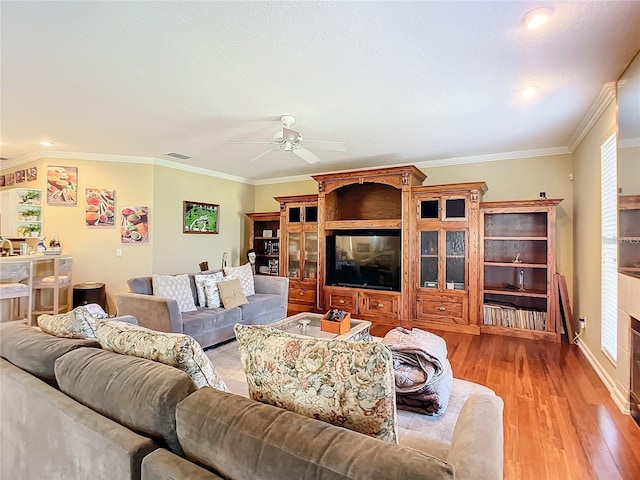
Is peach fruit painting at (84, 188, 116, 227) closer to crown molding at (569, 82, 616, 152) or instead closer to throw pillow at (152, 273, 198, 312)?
throw pillow at (152, 273, 198, 312)

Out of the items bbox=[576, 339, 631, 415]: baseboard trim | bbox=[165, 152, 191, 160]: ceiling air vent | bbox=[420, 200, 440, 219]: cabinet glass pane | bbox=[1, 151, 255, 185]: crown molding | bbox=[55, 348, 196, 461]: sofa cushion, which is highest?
bbox=[165, 152, 191, 160]: ceiling air vent

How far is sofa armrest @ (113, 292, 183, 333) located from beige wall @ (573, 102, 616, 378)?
13.1ft

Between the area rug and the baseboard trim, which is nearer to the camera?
the baseboard trim

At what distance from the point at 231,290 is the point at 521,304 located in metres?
4.01

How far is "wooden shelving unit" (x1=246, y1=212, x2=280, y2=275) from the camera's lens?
6750 millimetres

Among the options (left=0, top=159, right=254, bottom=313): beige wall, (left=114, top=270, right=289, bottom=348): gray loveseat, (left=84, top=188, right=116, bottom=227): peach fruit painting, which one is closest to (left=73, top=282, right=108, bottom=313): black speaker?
(left=0, top=159, right=254, bottom=313): beige wall

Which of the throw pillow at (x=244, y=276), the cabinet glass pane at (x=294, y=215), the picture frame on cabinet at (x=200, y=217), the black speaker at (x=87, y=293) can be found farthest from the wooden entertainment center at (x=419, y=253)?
the black speaker at (x=87, y=293)

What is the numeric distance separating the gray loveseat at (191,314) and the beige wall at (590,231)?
12.1ft

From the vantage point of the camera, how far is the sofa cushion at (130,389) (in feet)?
3.67

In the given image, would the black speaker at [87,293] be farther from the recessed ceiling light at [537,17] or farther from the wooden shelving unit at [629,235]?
the wooden shelving unit at [629,235]

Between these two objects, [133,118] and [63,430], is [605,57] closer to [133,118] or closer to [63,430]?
[63,430]

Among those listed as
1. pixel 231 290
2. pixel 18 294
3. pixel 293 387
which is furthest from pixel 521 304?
pixel 18 294

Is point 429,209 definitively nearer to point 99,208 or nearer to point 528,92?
point 528,92

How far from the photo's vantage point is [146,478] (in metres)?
1.00
